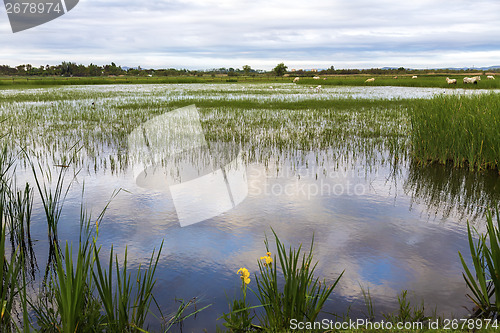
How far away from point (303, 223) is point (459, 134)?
5881 mm

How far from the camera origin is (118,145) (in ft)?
41.0

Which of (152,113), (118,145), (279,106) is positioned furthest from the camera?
(279,106)

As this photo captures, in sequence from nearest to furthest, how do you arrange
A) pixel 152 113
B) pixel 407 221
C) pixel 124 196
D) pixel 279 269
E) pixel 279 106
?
pixel 279 269, pixel 407 221, pixel 124 196, pixel 152 113, pixel 279 106

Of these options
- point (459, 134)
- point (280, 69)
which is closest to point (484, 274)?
point (459, 134)

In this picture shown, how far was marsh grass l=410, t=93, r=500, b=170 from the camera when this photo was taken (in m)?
9.12

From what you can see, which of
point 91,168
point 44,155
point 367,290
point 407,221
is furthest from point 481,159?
point 44,155

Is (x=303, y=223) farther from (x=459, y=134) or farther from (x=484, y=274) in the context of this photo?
(x=459, y=134)

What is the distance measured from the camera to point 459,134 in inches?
385

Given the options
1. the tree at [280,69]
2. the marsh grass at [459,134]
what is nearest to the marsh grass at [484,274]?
the marsh grass at [459,134]

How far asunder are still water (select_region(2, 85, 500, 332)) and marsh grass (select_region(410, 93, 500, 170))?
0.42 metres

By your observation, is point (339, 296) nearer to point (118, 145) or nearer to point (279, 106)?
point (118, 145)

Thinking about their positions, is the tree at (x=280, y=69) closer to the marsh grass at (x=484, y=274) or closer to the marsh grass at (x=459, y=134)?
the marsh grass at (x=459, y=134)

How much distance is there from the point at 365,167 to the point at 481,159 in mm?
2824

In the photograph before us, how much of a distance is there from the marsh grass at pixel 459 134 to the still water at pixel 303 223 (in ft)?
1.38
